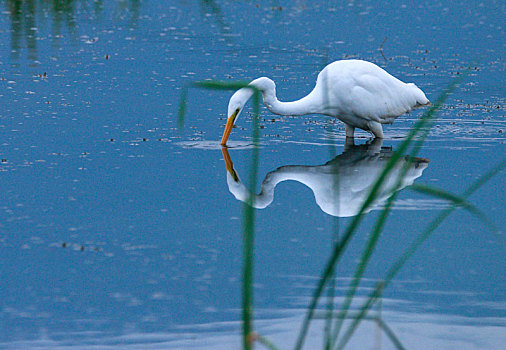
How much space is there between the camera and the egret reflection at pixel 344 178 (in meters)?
6.94

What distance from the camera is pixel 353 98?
899 cm

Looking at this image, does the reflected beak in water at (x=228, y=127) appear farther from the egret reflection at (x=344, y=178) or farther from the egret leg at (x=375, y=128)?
the egret leg at (x=375, y=128)

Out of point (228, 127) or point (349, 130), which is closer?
point (228, 127)

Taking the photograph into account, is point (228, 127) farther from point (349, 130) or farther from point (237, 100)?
point (349, 130)

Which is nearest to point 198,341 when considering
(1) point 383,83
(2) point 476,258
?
(2) point 476,258

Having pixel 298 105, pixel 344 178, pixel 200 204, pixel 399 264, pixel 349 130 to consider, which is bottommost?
pixel 200 204

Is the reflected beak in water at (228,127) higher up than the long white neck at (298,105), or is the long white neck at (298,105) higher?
the long white neck at (298,105)

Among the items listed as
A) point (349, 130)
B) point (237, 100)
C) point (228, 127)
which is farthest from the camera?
point (349, 130)

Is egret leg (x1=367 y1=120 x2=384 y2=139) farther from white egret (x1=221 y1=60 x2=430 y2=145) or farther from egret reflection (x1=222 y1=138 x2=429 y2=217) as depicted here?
egret reflection (x1=222 y1=138 x2=429 y2=217)

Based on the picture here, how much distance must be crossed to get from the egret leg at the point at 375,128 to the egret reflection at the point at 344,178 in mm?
252

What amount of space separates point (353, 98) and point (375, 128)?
56 centimetres

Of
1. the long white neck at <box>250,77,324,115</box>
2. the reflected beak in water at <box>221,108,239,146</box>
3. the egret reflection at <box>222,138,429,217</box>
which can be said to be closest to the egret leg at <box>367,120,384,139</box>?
the egret reflection at <box>222,138,429,217</box>

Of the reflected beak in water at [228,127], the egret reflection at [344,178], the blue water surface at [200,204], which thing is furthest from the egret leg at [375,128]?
the reflected beak in water at [228,127]

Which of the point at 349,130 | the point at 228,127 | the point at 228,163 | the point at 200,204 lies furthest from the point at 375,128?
the point at 200,204
